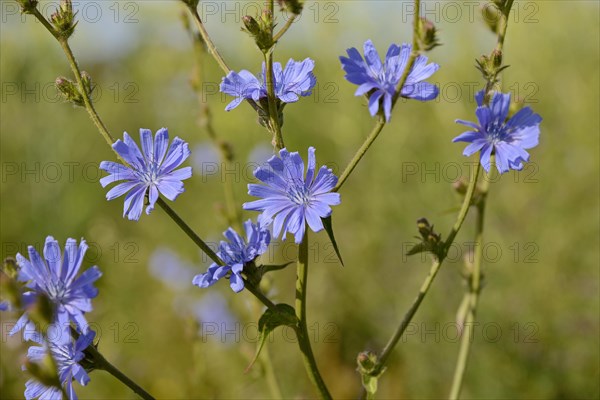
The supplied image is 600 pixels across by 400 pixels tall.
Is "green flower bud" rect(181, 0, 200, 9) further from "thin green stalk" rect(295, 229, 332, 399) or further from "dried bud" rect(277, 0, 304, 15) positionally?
"thin green stalk" rect(295, 229, 332, 399)

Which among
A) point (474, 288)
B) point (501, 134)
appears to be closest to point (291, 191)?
point (501, 134)

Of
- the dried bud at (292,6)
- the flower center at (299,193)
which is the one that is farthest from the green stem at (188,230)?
the dried bud at (292,6)

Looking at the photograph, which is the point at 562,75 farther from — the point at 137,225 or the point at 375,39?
the point at 137,225

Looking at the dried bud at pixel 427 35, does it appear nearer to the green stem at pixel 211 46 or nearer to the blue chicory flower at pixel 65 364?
the green stem at pixel 211 46

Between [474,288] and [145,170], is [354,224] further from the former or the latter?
[145,170]

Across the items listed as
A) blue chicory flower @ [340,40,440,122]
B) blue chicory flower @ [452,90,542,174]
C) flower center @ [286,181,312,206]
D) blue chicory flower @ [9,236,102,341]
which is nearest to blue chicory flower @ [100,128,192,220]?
blue chicory flower @ [9,236,102,341]

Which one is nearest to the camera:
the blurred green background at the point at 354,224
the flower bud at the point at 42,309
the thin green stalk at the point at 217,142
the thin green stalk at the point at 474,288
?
the flower bud at the point at 42,309
